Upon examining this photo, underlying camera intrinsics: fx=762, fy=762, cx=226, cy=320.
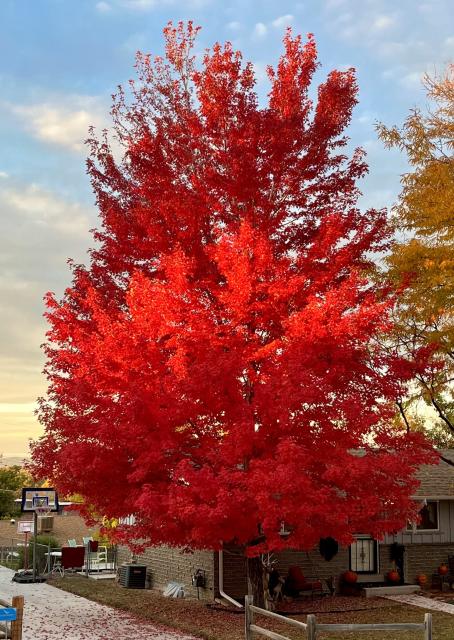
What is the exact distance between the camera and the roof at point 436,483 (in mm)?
27188

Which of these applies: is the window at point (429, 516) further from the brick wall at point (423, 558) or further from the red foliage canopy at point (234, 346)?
the red foliage canopy at point (234, 346)

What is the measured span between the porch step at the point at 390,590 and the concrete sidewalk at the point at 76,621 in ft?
26.9

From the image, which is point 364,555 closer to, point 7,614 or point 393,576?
point 393,576

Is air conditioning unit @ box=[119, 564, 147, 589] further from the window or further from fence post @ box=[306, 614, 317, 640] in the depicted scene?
fence post @ box=[306, 614, 317, 640]

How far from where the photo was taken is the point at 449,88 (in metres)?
21.4

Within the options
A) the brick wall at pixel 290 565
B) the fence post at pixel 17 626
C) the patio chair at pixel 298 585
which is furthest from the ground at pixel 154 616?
the fence post at pixel 17 626

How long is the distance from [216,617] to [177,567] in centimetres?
547

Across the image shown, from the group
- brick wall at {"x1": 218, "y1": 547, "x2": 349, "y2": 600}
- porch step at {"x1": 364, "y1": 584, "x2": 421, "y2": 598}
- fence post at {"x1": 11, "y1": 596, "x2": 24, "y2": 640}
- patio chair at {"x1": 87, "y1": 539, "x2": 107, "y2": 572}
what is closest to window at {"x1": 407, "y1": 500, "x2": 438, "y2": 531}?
porch step at {"x1": 364, "y1": 584, "x2": 421, "y2": 598}

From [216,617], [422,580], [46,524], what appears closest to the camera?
[216,617]

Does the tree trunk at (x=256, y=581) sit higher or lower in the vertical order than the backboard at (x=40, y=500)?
lower

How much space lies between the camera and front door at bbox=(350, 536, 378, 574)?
25859 millimetres

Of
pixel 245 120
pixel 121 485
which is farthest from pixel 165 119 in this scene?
pixel 121 485

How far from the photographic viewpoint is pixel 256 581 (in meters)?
19.7

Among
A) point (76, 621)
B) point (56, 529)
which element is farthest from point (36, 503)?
point (56, 529)
